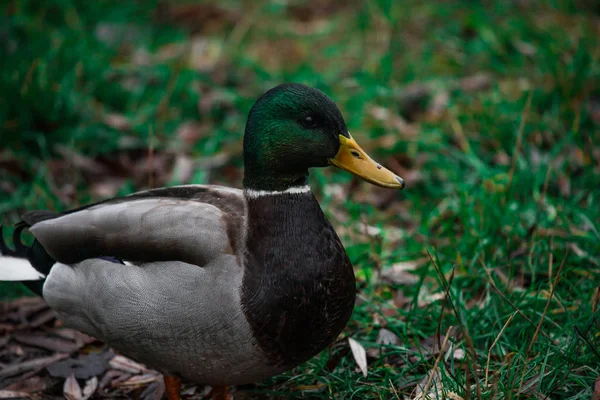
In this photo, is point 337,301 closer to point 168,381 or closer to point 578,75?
point 168,381

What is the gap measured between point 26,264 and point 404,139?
2.69 metres

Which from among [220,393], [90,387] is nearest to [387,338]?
[220,393]

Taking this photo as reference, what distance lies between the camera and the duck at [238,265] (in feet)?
8.84

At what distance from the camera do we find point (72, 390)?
3.34m

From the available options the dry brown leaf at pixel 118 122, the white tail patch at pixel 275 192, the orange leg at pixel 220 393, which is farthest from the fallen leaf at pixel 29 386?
the dry brown leaf at pixel 118 122

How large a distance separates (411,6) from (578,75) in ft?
6.68

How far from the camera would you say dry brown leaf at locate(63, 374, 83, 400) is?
10.9 ft

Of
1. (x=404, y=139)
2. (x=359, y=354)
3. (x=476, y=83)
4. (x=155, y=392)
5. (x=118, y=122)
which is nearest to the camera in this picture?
(x=359, y=354)

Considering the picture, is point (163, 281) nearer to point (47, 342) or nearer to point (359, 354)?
point (359, 354)

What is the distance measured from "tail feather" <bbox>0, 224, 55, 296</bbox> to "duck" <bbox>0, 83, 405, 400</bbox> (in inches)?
8.6

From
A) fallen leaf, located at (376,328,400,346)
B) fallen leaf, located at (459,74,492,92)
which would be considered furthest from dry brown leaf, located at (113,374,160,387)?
fallen leaf, located at (459,74,492,92)

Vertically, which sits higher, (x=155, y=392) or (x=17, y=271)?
(x=17, y=271)

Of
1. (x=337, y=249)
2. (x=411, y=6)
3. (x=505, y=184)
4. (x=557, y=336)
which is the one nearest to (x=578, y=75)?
(x=505, y=184)

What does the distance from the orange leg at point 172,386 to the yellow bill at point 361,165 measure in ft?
3.59
